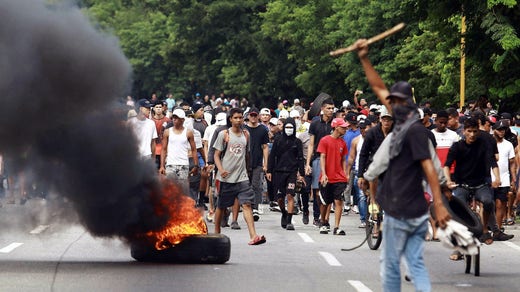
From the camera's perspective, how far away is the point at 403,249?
941cm

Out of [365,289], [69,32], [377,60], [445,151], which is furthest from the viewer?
[377,60]

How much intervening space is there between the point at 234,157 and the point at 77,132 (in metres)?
3.33

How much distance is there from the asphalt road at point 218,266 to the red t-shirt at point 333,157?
119 centimetres

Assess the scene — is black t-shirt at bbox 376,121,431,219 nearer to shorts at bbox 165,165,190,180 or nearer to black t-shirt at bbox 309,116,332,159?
shorts at bbox 165,165,190,180

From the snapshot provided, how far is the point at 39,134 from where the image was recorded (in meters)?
13.9

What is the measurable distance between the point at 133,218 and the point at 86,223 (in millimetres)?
630

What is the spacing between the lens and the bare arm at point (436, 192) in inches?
363

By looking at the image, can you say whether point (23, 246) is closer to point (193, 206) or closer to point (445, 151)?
point (193, 206)

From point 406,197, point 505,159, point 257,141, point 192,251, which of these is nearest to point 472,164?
point 192,251

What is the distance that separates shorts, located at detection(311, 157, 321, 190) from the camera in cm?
2081

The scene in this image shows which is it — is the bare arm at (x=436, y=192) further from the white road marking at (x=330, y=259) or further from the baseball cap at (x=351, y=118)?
the baseball cap at (x=351, y=118)

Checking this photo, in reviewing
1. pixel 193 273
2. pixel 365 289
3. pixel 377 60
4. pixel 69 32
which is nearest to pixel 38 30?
pixel 69 32

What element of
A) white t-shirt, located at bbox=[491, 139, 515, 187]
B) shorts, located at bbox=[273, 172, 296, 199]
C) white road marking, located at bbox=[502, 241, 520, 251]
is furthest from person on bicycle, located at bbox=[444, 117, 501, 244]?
shorts, located at bbox=[273, 172, 296, 199]

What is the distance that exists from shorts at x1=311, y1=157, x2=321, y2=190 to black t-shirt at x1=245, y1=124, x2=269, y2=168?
861mm
